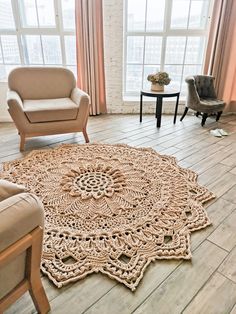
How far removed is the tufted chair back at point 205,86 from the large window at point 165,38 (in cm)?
50

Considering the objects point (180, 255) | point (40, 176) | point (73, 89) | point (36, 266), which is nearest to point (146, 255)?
point (180, 255)

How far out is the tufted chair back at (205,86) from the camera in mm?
3578

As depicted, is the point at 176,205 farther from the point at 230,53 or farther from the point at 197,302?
the point at 230,53

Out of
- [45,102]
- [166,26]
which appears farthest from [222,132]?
[45,102]

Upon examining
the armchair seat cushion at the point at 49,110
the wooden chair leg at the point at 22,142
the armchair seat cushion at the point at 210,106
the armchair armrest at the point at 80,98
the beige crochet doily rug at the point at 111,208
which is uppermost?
the armchair armrest at the point at 80,98

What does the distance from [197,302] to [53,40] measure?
12.4 feet

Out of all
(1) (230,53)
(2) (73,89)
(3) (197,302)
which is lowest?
(3) (197,302)

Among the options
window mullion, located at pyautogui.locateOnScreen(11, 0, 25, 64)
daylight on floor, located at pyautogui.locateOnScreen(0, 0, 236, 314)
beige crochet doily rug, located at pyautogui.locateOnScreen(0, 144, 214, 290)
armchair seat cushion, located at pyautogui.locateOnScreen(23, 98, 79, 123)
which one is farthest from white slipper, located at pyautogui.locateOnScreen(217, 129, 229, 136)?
window mullion, located at pyautogui.locateOnScreen(11, 0, 25, 64)

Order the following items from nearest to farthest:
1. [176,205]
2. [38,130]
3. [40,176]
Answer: [176,205], [40,176], [38,130]

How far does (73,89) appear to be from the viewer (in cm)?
313

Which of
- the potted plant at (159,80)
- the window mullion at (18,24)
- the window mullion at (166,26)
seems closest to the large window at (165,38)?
the window mullion at (166,26)

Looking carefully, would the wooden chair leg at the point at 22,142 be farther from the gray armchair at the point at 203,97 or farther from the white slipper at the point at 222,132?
the white slipper at the point at 222,132

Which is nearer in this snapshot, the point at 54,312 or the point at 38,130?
the point at 54,312

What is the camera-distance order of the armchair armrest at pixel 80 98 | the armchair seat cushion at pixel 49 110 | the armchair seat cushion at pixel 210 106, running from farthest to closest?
1. the armchair seat cushion at pixel 210 106
2. the armchair armrest at pixel 80 98
3. the armchair seat cushion at pixel 49 110
